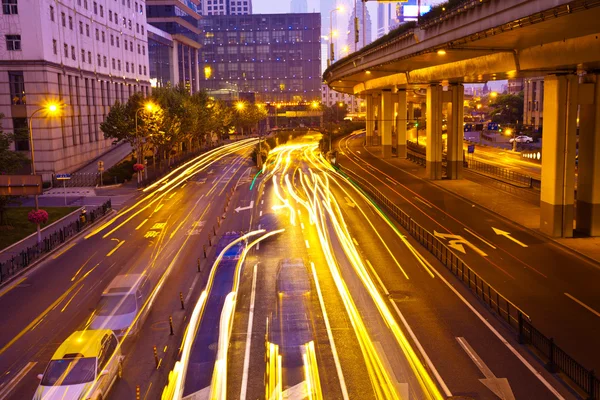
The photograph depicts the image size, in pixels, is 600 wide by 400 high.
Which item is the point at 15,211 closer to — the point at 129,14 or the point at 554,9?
the point at 554,9

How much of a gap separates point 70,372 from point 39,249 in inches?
765

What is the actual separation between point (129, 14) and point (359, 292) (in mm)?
83982

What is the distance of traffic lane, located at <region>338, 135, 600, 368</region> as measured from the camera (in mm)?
21109

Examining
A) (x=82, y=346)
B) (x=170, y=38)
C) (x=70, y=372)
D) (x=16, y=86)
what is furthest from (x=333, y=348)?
(x=170, y=38)

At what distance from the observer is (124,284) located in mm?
24047

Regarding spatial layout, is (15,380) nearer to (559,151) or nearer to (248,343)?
(248,343)

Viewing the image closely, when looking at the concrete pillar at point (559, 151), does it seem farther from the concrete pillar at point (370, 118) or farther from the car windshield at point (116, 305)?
the concrete pillar at point (370, 118)

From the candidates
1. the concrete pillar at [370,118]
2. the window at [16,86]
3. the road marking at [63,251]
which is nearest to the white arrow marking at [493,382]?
the road marking at [63,251]

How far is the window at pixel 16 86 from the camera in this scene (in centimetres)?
6238

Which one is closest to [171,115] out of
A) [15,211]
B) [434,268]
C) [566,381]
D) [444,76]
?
[15,211]

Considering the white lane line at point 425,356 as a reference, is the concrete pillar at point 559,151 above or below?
above

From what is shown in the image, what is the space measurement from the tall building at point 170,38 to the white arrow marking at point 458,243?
3919 inches

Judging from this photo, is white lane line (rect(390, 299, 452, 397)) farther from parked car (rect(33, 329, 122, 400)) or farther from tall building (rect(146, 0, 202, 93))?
tall building (rect(146, 0, 202, 93))

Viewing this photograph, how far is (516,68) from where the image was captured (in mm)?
38219
